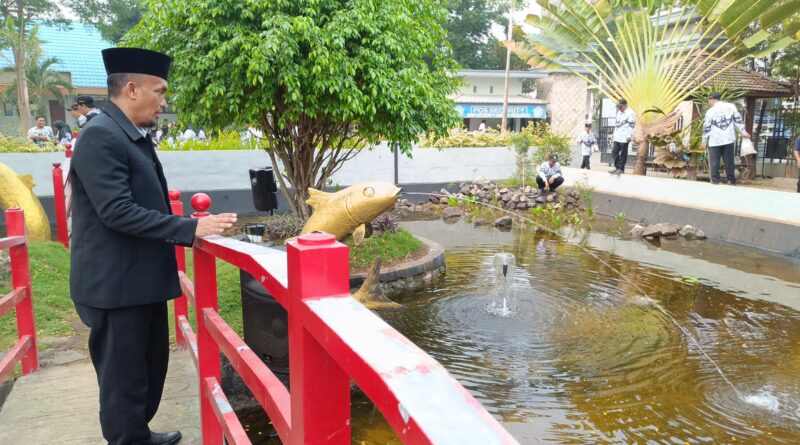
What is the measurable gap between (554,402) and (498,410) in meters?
0.43

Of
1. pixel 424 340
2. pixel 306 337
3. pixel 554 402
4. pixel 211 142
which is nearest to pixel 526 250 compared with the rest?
pixel 424 340

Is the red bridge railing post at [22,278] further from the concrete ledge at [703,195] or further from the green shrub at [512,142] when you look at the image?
the green shrub at [512,142]

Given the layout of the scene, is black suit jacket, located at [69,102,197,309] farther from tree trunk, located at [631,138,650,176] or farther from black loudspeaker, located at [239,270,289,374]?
tree trunk, located at [631,138,650,176]

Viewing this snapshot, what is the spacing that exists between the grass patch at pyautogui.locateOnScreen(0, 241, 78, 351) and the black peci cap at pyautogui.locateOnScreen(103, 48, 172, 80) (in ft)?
10.8

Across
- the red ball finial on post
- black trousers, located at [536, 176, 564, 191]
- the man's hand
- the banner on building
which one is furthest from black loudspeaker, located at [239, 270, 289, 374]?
the banner on building

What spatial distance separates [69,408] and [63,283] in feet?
11.4

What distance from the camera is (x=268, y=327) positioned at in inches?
171

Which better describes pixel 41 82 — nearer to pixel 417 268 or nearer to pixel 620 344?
pixel 417 268

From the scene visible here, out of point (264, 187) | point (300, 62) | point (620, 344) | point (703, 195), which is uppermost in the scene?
point (300, 62)

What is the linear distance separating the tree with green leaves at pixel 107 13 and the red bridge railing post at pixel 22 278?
94.5ft

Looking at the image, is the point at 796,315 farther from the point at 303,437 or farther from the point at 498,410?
the point at 303,437

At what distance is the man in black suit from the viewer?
7.69ft

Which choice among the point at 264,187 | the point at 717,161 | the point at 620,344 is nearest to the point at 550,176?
the point at 717,161

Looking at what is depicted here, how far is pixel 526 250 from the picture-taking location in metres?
9.30
